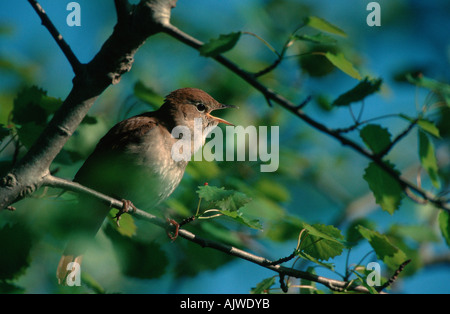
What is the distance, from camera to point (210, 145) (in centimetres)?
355

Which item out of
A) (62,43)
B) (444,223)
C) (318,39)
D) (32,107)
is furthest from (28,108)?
(444,223)

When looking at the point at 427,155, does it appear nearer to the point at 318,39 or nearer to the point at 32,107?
the point at 318,39

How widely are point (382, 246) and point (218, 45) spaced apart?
1.33 metres

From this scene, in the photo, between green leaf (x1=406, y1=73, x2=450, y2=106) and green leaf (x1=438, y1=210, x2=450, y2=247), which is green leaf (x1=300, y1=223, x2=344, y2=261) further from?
green leaf (x1=406, y1=73, x2=450, y2=106)

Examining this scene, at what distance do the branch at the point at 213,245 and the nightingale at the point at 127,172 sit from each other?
1.82ft

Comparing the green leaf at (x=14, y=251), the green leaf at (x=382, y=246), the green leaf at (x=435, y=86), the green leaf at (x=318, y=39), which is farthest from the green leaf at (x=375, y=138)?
the green leaf at (x=14, y=251)

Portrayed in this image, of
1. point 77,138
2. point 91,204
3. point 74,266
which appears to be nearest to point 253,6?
point 77,138

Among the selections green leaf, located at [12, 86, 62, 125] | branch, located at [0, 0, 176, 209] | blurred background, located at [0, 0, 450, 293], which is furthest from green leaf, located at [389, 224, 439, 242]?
green leaf, located at [12, 86, 62, 125]

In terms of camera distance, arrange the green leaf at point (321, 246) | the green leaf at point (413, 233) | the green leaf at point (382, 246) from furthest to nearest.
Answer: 1. the green leaf at point (413, 233)
2. the green leaf at point (382, 246)
3. the green leaf at point (321, 246)

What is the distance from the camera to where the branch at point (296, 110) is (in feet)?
7.10

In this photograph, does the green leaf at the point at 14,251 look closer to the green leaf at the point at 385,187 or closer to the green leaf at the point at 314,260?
the green leaf at the point at 314,260

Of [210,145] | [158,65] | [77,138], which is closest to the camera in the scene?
[77,138]
